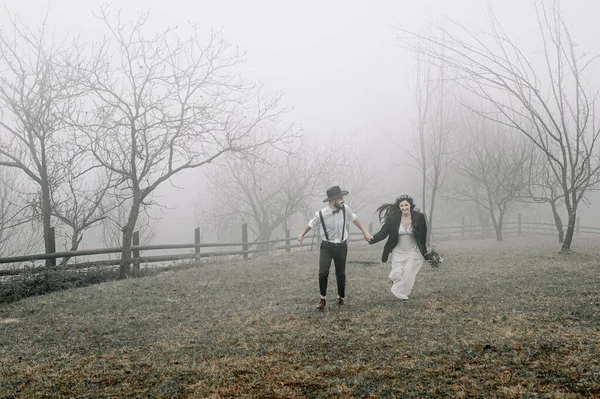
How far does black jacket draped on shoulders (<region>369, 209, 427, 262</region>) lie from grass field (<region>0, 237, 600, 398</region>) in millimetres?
951

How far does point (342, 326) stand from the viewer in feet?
20.2

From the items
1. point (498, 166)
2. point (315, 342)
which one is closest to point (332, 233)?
point (315, 342)

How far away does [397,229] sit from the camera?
25.3 feet

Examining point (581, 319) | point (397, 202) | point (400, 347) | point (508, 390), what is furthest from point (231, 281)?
point (508, 390)

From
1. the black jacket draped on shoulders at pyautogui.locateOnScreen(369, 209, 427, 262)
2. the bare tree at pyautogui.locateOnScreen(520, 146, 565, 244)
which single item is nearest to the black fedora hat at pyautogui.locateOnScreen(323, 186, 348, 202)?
the black jacket draped on shoulders at pyautogui.locateOnScreen(369, 209, 427, 262)

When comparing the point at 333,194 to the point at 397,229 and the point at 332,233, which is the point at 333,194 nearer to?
the point at 332,233

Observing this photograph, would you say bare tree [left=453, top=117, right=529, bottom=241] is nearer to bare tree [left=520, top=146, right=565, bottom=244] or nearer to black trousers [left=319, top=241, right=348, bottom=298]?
bare tree [left=520, top=146, right=565, bottom=244]

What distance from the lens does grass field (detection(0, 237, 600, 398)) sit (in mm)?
4023

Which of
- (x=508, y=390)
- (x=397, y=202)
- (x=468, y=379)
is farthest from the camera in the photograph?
(x=397, y=202)

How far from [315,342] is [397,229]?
2970 millimetres

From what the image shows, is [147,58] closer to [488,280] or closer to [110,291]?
[110,291]

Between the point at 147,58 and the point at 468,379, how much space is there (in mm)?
12937

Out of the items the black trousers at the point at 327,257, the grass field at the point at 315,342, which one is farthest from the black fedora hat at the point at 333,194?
the grass field at the point at 315,342

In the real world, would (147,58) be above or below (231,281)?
above
